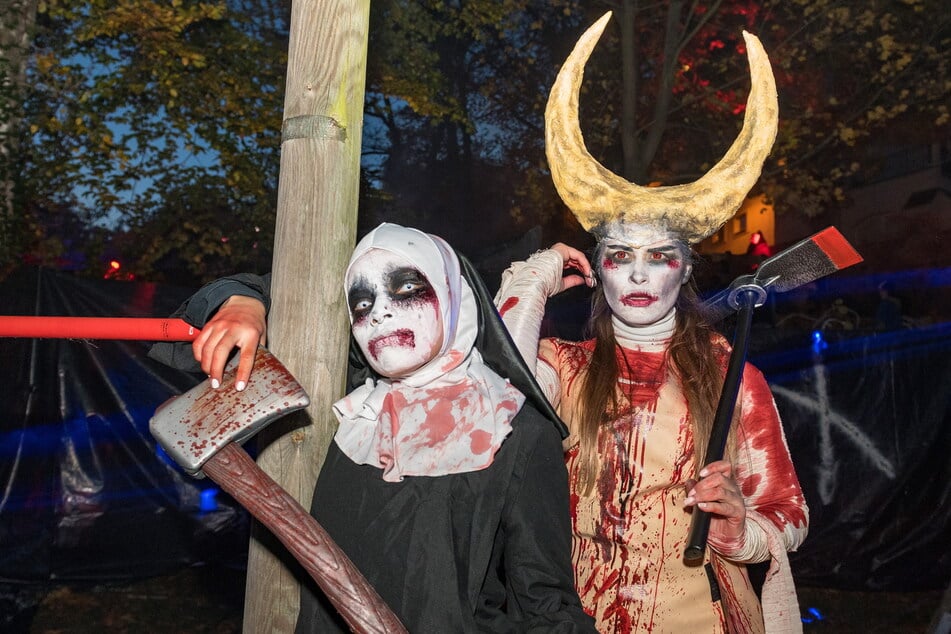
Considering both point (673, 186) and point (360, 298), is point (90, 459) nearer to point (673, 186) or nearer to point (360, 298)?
point (360, 298)

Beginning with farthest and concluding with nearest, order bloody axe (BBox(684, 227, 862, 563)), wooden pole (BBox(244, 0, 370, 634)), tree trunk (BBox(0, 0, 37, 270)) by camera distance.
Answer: tree trunk (BBox(0, 0, 37, 270)) → bloody axe (BBox(684, 227, 862, 563)) → wooden pole (BBox(244, 0, 370, 634))

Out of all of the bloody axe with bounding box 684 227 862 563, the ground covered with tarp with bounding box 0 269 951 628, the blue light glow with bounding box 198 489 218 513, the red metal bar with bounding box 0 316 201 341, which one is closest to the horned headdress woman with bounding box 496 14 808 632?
the bloody axe with bounding box 684 227 862 563

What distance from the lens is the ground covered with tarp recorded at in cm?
554

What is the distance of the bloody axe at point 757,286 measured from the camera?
7.70ft

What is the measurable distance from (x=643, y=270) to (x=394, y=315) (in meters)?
0.98

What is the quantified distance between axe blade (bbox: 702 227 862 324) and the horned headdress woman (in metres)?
0.21

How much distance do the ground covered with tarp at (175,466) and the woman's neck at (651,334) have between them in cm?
259

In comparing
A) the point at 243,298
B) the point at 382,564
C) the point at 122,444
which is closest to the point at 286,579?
the point at 382,564

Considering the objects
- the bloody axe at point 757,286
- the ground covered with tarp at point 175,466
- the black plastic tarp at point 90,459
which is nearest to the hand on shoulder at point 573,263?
the bloody axe at point 757,286

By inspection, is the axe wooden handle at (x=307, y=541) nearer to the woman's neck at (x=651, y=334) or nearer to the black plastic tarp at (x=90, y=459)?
the woman's neck at (x=651, y=334)

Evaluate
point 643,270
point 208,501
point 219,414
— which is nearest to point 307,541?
point 219,414

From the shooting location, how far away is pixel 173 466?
237 inches

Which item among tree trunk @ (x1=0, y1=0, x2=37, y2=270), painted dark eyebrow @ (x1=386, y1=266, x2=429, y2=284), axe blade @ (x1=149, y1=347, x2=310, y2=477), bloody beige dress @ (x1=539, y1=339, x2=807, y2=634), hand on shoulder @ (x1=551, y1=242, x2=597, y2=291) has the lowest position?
bloody beige dress @ (x1=539, y1=339, x2=807, y2=634)

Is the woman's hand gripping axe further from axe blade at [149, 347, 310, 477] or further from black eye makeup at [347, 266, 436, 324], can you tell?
black eye makeup at [347, 266, 436, 324]
